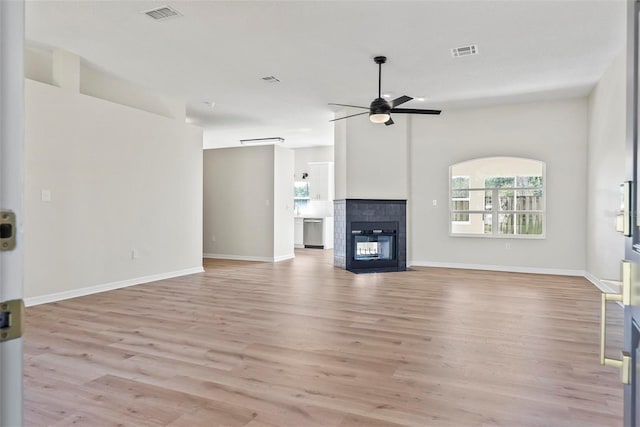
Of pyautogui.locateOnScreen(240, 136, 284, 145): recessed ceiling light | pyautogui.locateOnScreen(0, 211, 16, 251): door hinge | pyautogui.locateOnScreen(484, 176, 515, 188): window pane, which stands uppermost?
pyautogui.locateOnScreen(240, 136, 284, 145): recessed ceiling light

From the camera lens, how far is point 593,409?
2152mm

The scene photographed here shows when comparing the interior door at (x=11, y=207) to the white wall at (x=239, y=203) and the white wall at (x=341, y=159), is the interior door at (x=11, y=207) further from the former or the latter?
the white wall at (x=239, y=203)

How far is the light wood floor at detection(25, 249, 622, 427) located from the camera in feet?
6.97

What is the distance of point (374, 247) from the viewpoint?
7.45 m

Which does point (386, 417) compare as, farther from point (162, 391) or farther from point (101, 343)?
point (101, 343)

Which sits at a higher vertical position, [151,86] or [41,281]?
[151,86]

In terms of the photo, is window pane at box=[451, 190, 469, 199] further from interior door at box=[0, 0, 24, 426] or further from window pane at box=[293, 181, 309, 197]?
interior door at box=[0, 0, 24, 426]

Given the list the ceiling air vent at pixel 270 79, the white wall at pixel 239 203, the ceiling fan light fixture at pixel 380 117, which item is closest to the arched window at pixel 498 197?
the ceiling fan light fixture at pixel 380 117

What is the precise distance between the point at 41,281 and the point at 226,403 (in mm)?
3569

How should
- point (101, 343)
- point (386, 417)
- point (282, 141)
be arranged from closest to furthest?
point (386, 417)
point (101, 343)
point (282, 141)

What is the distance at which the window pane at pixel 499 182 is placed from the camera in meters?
7.24

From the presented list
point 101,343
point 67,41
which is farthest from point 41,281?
point 67,41

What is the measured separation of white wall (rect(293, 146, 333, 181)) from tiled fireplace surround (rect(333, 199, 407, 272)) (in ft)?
14.4

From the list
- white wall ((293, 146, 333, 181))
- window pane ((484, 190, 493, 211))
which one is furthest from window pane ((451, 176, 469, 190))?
white wall ((293, 146, 333, 181))
